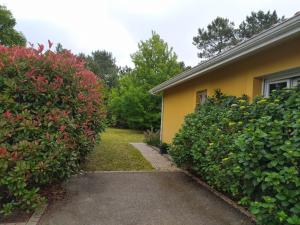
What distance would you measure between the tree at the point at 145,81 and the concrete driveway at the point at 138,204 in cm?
1271

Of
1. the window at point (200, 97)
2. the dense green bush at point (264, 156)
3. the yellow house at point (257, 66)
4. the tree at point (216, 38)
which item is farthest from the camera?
the tree at point (216, 38)

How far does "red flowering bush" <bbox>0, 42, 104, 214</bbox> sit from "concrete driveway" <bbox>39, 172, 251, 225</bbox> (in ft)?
1.80

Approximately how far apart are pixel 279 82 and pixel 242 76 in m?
0.94

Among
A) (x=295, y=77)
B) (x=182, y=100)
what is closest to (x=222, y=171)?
(x=295, y=77)

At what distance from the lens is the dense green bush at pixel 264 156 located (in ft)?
8.36

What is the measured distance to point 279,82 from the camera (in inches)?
189

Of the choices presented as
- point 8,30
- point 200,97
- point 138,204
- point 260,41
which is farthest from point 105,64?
point 260,41

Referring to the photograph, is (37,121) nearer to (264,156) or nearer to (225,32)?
(264,156)

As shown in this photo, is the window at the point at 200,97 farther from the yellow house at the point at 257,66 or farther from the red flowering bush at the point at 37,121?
the red flowering bush at the point at 37,121

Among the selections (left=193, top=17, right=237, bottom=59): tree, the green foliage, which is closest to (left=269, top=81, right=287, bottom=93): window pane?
the green foliage

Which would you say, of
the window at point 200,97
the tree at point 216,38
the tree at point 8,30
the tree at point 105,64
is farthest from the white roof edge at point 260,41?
the tree at point 105,64

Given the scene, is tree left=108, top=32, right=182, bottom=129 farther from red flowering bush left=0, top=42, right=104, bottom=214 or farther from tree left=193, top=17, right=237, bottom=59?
red flowering bush left=0, top=42, right=104, bottom=214

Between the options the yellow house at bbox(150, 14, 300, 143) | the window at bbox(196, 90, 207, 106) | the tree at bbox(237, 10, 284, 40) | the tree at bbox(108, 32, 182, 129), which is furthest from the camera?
the tree at bbox(237, 10, 284, 40)

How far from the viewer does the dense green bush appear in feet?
8.36
